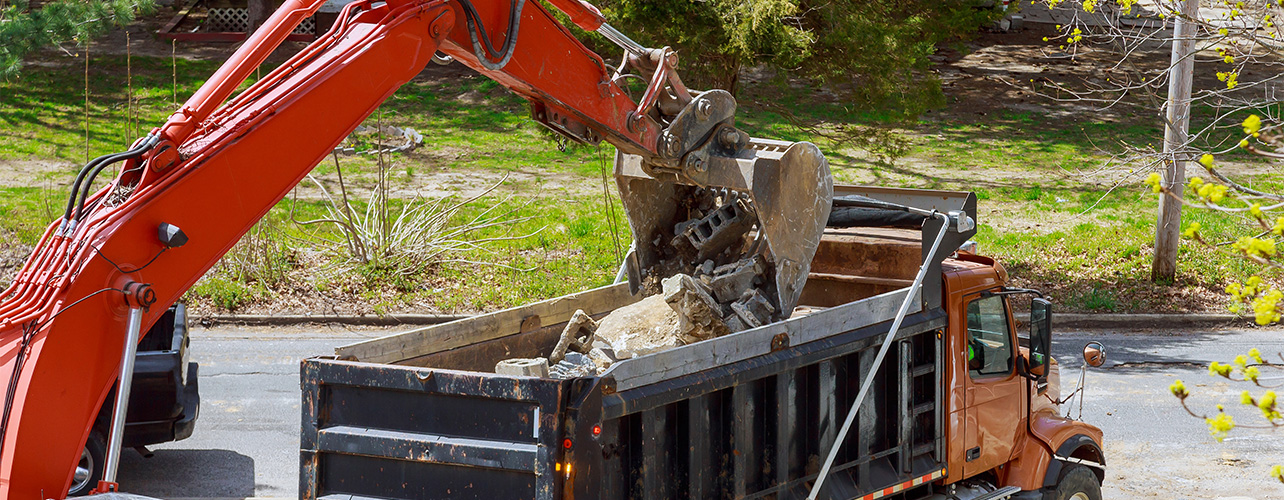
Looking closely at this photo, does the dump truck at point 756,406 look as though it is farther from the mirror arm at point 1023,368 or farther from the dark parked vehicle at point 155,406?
the dark parked vehicle at point 155,406

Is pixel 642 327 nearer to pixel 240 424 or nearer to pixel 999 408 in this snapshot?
pixel 999 408

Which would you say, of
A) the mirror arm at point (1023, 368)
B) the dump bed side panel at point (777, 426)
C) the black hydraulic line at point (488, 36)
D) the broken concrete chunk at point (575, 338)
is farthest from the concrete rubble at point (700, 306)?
the mirror arm at point (1023, 368)

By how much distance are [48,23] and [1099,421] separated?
46.9ft

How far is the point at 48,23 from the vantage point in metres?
16.1

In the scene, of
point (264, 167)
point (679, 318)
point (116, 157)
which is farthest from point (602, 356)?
point (116, 157)

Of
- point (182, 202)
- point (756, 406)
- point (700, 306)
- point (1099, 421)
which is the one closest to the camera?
point (182, 202)

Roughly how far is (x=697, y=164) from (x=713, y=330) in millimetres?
982

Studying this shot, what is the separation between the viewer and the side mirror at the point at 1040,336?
711cm

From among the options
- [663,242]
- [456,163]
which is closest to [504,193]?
[456,163]

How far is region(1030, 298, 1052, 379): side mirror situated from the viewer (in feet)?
23.3

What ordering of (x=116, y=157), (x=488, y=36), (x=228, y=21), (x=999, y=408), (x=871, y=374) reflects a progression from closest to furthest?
(x=116, y=157) → (x=488, y=36) → (x=871, y=374) → (x=999, y=408) → (x=228, y=21)

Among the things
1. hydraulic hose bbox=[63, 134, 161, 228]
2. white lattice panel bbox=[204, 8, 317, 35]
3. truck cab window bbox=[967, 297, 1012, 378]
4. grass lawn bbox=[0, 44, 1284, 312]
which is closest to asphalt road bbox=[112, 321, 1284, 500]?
grass lawn bbox=[0, 44, 1284, 312]

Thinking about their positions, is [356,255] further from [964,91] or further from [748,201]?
[964,91]

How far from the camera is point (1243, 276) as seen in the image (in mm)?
15430
